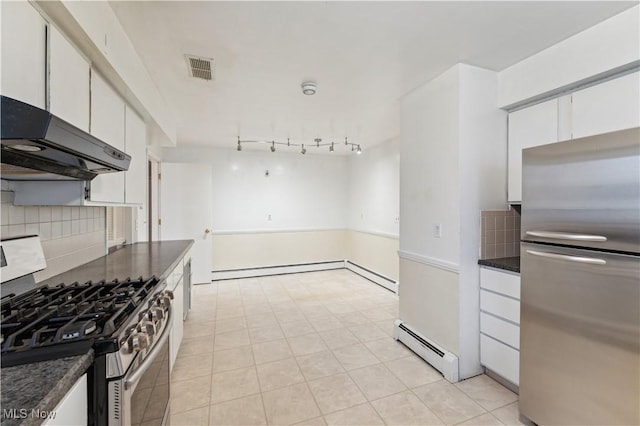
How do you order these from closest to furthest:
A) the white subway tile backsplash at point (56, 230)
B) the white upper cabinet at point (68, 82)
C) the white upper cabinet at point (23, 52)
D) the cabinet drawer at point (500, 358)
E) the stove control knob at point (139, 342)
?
the white upper cabinet at point (23, 52)
the stove control knob at point (139, 342)
the white upper cabinet at point (68, 82)
the white subway tile backsplash at point (56, 230)
the cabinet drawer at point (500, 358)

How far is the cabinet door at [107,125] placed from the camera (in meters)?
1.61

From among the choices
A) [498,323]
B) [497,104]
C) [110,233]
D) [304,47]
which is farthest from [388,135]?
[110,233]

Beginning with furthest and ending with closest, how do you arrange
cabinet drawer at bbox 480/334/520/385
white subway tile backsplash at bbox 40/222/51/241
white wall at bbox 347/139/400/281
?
white wall at bbox 347/139/400/281 → cabinet drawer at bbox 480/334/520/385 → white subway tile backsplash at bbox 40/222/51/241

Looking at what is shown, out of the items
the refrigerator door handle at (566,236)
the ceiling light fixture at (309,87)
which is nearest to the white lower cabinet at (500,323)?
the refrigerator door handle at (566,236)

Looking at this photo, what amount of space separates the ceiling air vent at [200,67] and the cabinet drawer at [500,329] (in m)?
2.78

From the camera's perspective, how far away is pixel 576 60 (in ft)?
5.99

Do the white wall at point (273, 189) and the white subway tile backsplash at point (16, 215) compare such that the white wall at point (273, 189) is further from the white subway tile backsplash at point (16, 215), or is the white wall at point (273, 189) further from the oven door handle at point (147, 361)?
the oven door handle at point (147, 361)

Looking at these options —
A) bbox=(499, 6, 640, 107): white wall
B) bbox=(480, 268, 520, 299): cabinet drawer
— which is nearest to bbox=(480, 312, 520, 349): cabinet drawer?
bbox=(480, 268, 520, 299): cabinet drawer

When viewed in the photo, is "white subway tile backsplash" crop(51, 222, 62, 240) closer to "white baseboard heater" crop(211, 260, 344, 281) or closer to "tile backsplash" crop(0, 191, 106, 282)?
"tile backsplash" crop(0, 191, 106, 282)

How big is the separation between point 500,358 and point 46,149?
2765mm

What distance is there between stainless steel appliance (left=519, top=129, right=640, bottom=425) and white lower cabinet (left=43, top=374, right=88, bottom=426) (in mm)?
2096

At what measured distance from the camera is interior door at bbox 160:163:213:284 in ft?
15.2

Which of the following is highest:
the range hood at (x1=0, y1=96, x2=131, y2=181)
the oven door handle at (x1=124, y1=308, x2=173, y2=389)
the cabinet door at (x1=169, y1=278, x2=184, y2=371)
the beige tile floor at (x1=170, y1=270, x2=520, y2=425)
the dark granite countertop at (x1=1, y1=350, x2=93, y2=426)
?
the range hood at (x1=0, y1=96, x2=131, y2=181)

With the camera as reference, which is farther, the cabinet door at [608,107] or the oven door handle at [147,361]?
the cabinet door at [608,107]
